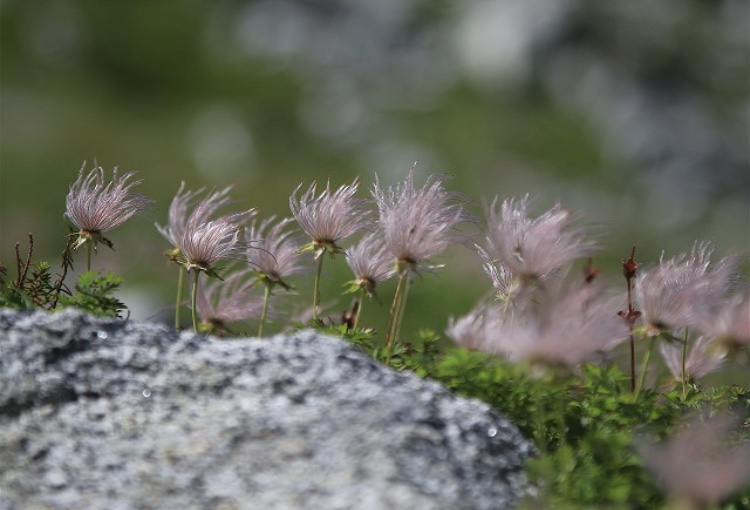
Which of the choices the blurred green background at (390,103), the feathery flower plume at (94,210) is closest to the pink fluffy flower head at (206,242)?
the feathery flower plume at (94,210)

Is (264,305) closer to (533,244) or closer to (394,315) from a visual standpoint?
(394,315)

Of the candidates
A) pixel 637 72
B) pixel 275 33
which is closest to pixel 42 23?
pixel 275 33

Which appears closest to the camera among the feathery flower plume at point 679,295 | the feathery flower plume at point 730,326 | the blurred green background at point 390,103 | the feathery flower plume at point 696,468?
the feathery flower plume at point 696,468

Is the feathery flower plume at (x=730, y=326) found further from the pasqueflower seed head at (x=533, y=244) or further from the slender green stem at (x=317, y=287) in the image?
the slender green stem at (x=317, y=287)

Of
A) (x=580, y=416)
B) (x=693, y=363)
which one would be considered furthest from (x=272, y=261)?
(x=693, y=363)

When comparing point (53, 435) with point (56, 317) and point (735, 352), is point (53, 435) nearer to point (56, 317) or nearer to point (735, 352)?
point (56, 317)

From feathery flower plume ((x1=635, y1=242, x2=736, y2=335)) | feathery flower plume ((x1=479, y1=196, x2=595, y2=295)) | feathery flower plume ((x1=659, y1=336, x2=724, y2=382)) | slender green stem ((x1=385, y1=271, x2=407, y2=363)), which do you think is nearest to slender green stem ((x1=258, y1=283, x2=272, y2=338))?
slender green stem ((x1=385, y1=271, x2=407, y2=363))

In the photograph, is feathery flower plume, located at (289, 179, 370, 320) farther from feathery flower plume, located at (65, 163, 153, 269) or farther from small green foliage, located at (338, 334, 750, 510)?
feathery flower plume, located at (65, 163, 153, 269)
